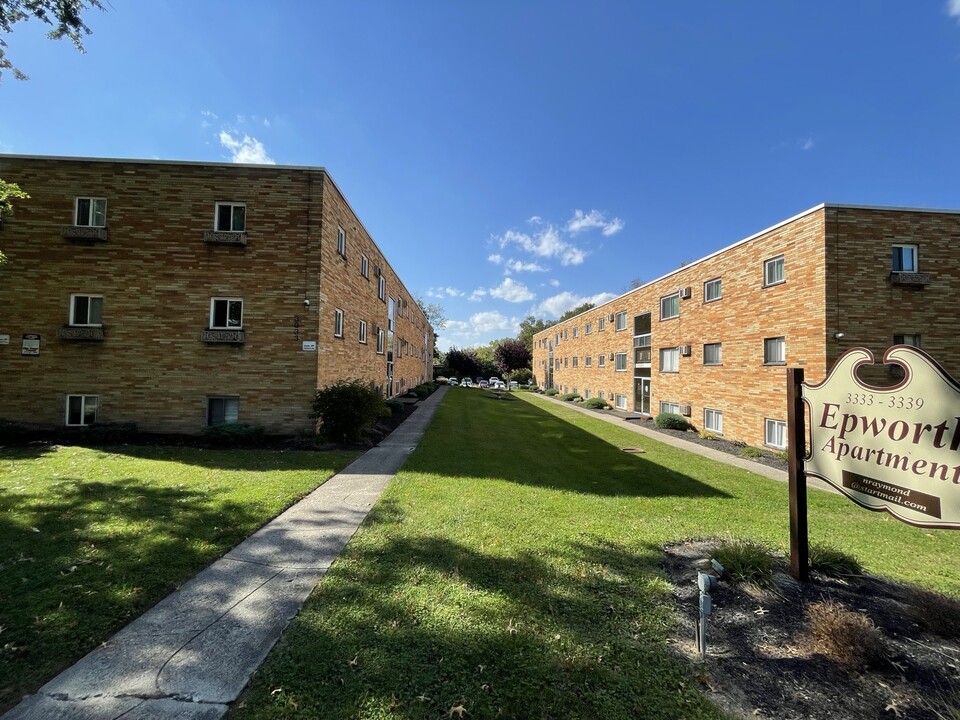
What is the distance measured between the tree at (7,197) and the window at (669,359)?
81.4 feet

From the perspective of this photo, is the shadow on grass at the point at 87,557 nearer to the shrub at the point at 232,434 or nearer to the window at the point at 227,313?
the shrub at the point at 232,434

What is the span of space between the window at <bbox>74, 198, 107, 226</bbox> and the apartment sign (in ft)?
57.1

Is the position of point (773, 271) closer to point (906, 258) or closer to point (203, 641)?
point (906, 258)

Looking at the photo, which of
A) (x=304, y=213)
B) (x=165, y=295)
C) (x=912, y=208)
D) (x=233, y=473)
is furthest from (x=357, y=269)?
(x=912, y=208)

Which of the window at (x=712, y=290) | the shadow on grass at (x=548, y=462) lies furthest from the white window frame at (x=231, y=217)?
the window at (x=712, y=290)

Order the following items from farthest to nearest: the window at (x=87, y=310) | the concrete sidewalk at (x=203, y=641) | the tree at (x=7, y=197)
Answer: the window at (x=87, y=310)
the tree at (x=7, y=197)
the concrete sidewalk at (x=203, y=641)

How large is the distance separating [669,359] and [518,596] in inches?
793

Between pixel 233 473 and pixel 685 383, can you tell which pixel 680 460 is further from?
pixel 233 473

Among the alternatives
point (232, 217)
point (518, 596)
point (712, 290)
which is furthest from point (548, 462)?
point (712, 290)

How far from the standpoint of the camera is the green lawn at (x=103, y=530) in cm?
296

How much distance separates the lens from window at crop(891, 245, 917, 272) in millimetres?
12219

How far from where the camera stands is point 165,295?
37.8ft

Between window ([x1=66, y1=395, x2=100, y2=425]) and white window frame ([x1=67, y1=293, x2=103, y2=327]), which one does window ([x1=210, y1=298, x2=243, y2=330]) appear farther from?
window ([x1=66, y1=395, x2=100, y2=425])

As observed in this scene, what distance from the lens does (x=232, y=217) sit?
11.8m
